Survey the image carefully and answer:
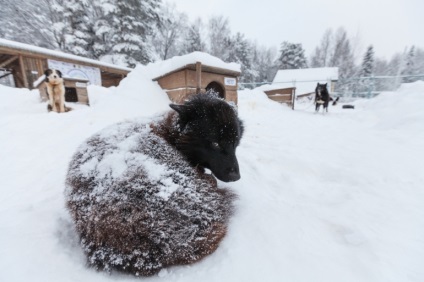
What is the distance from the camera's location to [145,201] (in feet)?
3.35

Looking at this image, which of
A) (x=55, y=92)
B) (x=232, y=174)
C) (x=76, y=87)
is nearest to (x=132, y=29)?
(x=76, y=87)

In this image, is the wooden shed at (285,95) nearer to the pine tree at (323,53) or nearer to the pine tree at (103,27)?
the pine tree at (103,27)

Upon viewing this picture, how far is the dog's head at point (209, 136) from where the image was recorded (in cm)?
148

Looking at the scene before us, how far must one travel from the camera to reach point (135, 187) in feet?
3.43

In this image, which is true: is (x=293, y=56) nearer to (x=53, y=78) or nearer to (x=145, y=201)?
(x=53, y=78)

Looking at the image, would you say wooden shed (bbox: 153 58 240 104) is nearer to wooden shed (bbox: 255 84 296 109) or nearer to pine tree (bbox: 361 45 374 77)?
wooden shed (bbox: 255 84 296 109)

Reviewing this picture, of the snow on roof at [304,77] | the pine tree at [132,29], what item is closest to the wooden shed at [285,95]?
the pine tree at [132,29]

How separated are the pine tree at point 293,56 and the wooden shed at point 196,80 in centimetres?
3693

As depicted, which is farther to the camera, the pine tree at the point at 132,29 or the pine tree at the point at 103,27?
the pine tree at the point at 132,29

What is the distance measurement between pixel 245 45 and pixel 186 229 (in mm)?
38340

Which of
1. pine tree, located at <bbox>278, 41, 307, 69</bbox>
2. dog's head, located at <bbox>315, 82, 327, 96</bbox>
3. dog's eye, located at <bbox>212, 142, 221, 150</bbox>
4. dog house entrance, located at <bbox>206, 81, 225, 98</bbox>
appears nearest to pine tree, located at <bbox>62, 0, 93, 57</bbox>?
dog house entrance, located at <bbox>206, 81, 225, 98</bbox>

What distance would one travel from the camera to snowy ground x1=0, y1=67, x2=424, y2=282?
104 centimetres

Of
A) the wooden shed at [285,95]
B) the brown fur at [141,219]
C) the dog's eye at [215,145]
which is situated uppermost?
the wooden shed at [285,95]

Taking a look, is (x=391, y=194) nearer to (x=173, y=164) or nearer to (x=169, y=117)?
(x=173, y=164)
